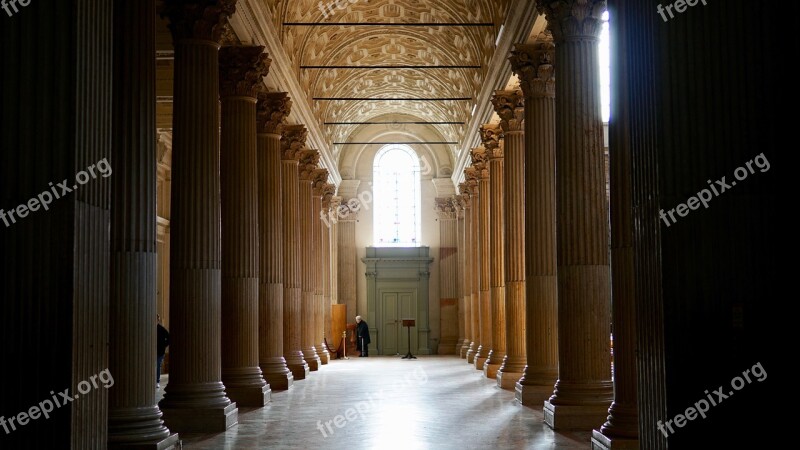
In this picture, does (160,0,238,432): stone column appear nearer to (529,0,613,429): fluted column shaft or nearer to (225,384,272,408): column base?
(225,384,272,408): column base

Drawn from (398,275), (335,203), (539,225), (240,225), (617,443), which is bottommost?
(617,443)

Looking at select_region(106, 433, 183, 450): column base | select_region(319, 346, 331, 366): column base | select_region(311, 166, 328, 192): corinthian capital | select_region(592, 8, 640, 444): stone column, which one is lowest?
select_region(319, 346, 331, 366): column base

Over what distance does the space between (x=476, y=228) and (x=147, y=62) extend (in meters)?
23.1

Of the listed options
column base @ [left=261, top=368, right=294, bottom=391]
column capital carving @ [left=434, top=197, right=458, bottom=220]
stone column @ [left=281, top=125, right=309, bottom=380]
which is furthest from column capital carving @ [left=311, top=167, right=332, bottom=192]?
column capital carving @ [left=434, top=197, right=458, bottom=220]

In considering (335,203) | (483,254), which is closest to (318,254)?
(483,254)

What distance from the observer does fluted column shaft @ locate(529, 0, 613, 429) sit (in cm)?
1297

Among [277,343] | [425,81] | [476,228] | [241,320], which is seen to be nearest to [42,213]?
[241,320]

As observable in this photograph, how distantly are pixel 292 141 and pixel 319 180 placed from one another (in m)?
7.47

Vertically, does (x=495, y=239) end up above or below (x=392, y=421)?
above

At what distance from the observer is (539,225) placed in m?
16.0

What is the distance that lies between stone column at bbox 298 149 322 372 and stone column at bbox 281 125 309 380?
237cm

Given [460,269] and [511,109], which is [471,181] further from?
[511,109]

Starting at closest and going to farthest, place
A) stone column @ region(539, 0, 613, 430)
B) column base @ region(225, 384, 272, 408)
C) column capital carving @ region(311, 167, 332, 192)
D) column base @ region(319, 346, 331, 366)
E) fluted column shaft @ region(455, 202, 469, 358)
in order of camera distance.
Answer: stone column @ region(539, 0, 613, 430) < column base @ region(225, 384, 272, 408) < column capital carving @ region(311, 167, 332, 192) < column base @ region(319, 346, 331, 366) < fluted column shaft @ region(455, 202, 469, 358)

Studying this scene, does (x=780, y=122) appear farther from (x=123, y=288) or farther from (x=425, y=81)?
(x=425, y=81)
